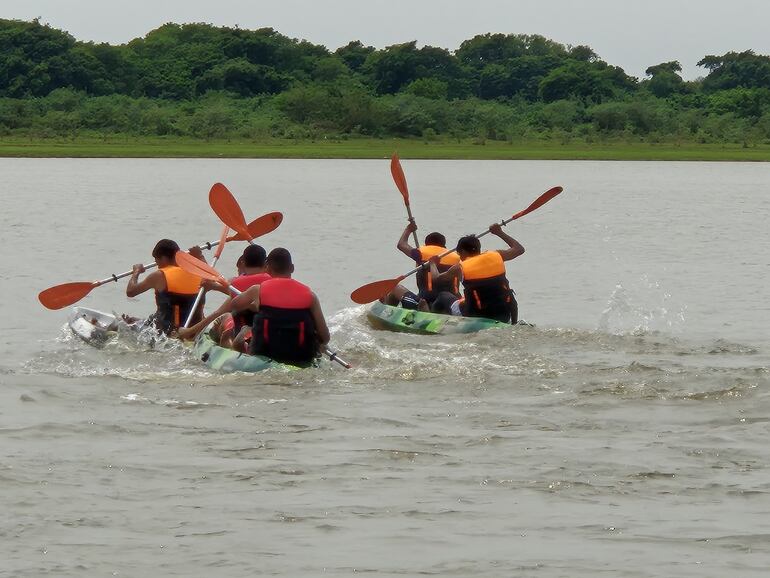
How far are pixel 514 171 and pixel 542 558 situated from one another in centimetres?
4661

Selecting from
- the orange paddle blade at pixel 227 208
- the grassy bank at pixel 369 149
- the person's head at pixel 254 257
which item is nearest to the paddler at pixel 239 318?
the person's head at pixel 254 257

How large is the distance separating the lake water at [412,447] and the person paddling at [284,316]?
225 mm

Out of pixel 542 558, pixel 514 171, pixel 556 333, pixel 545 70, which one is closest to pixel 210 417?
pixel 542 558

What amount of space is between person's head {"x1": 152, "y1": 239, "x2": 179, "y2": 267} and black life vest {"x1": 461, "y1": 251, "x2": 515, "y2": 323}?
279 centimetres

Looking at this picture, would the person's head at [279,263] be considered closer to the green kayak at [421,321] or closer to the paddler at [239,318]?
the paddler at [239,318]

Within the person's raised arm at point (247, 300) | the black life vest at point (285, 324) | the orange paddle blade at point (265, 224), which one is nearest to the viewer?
the black life vest at point (285, 324)

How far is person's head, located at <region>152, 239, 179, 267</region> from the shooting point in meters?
13.8

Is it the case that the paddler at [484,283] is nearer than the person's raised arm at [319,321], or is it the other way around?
the person's raised arm at [319,321]

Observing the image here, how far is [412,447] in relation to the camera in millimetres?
9508

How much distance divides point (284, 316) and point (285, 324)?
69 mm

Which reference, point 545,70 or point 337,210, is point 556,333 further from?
point 545,70

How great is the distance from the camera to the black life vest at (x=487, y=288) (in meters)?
14.7

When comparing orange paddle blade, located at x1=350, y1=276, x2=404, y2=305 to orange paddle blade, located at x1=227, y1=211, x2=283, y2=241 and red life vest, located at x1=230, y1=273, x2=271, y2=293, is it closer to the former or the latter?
orange paddle blade, located at x1=227, y1=211, x2=283, y2=241

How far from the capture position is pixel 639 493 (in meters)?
8.30
